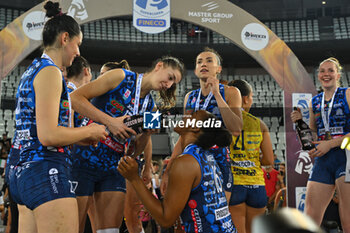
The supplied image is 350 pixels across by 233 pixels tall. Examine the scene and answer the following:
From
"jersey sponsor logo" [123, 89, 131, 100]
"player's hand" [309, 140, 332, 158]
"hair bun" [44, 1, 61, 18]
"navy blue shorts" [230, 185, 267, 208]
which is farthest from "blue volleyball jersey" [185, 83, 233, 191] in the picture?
"hair bun" [44, 1, 61, 18]

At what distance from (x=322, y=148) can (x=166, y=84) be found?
1454 mm

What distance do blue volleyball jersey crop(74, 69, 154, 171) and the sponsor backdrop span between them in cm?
349

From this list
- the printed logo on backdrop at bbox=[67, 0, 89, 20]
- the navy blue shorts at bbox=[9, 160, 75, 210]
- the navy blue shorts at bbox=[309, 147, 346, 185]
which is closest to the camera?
the navy blue shorts at bbox=[9, 160, 75, 210]

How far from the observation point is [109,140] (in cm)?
267

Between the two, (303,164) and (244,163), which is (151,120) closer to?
(244,163)

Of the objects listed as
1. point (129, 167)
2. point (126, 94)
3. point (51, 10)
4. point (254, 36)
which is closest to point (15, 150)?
point (129, 167)

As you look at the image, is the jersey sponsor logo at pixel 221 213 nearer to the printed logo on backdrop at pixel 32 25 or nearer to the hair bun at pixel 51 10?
the hair bun at pixel 51 10

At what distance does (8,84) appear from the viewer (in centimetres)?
1502

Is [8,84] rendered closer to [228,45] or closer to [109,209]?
[228,45]

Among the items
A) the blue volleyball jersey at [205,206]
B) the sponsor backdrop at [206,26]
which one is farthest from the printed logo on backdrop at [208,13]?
the blue volleyball jersey at [205,206]

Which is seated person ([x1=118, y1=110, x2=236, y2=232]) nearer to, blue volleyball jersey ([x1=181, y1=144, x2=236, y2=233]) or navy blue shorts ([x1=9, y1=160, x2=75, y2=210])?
blue volleyball jersey ([x1=181, y1=144, x2=236, y2=233])

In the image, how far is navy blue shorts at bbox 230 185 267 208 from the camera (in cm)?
328

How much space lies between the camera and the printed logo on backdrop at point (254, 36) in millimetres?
6172

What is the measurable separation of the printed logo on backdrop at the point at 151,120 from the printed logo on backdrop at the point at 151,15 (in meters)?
4.01
